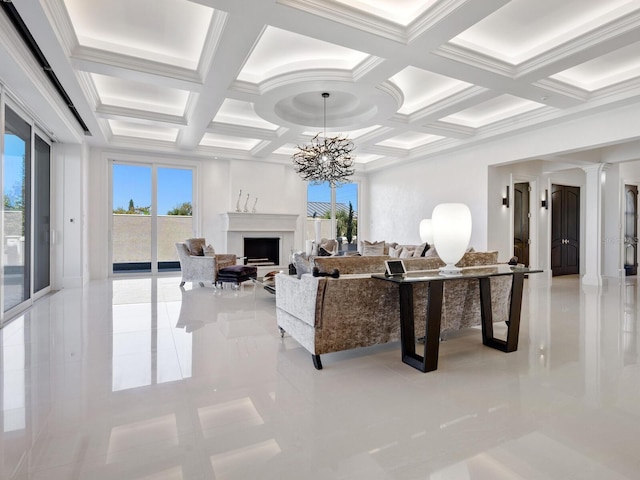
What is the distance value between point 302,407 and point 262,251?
769 cm

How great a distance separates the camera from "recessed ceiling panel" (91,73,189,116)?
5297mm

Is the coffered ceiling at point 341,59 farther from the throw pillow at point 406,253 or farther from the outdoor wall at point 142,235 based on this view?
the outdoor wall at point 142,235

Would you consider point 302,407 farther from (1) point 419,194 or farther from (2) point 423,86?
(1) point 419,194

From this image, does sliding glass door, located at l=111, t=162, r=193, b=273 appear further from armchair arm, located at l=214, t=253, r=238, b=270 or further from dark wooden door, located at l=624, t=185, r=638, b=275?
dark wooden door, located at l=624, t=185, r=638, b=275

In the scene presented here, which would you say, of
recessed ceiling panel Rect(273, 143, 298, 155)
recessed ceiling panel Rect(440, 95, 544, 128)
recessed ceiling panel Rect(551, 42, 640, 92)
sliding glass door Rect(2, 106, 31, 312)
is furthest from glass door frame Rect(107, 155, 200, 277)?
recessed ceiling panel Rect(551, 42, 640, 92)

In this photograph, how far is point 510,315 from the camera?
3322mm

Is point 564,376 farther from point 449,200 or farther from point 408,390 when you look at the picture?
point 449,200

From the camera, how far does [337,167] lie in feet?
21.0

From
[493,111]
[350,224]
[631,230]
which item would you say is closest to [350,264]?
[493,111]

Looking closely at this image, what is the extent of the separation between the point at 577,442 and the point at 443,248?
1646 millimetres

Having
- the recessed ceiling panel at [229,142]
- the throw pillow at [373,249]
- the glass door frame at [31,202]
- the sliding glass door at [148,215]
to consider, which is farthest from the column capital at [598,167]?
the glass door frame at [31,202]

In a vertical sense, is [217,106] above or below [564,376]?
above

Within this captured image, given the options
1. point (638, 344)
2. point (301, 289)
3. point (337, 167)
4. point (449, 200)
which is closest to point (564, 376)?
point (638, 344)

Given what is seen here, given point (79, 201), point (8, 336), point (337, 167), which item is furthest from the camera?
point (79, 201)
